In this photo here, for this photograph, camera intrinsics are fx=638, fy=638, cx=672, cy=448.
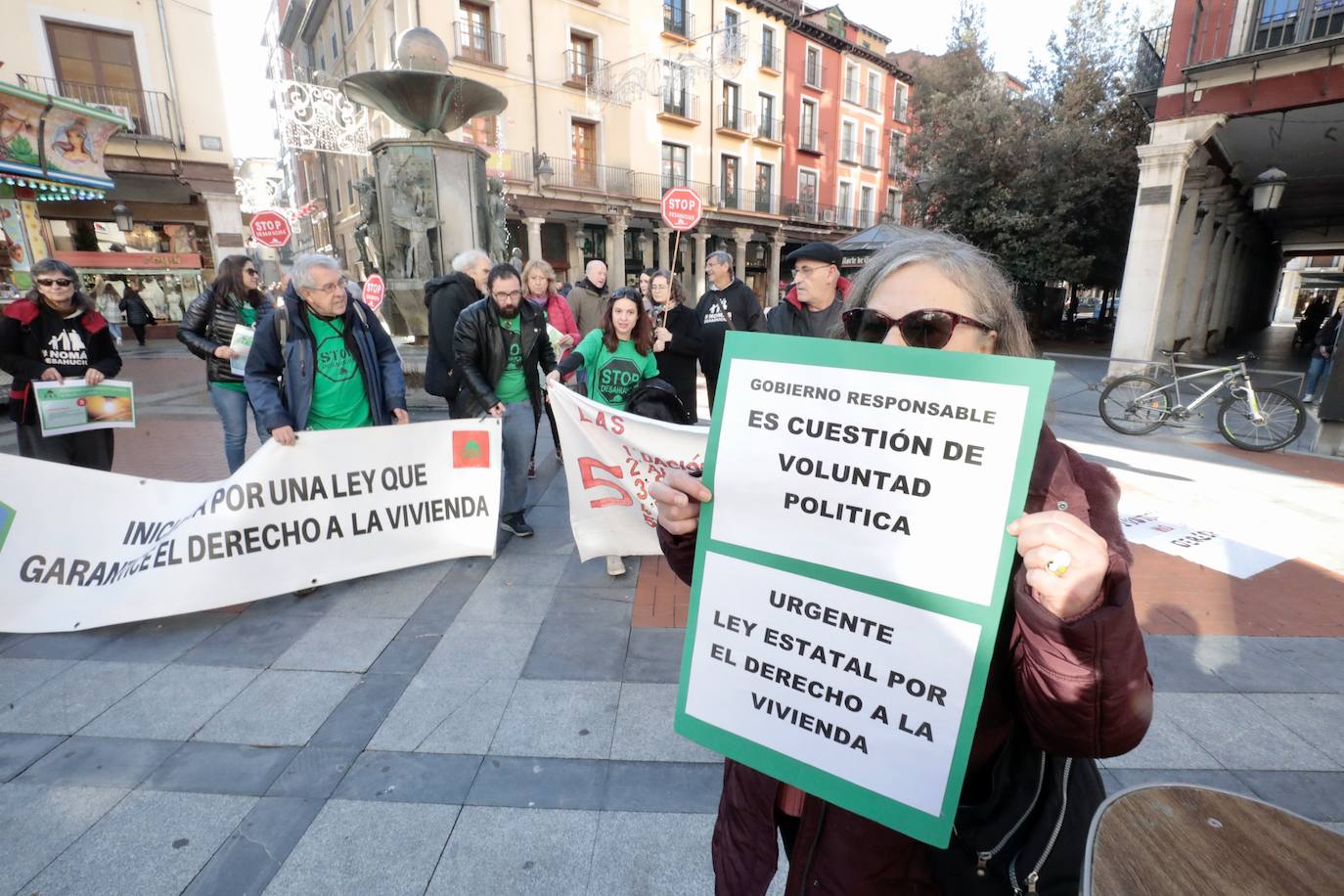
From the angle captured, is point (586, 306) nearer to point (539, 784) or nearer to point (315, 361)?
point (315, 361)

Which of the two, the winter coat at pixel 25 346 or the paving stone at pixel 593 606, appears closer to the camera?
the paving stone at pixel 593 606

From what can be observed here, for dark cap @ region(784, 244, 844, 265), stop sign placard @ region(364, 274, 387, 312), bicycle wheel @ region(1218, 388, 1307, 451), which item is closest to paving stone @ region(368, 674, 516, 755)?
dark cap @ region(784, 244, 844, 265)

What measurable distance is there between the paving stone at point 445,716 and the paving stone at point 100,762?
820mm

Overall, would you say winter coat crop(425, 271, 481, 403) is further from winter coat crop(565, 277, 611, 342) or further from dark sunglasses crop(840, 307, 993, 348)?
dark sunglasses crop(840, 307, 993, 348)

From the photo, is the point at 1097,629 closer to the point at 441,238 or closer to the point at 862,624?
the point at 862,624

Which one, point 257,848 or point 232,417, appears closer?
point 257,848

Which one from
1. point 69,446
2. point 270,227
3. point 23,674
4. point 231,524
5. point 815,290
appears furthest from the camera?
point 270,227

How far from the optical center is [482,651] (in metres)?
3.21

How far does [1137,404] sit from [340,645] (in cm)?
894

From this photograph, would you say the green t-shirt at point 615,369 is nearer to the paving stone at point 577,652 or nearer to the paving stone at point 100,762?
the paving stone at point 577,652

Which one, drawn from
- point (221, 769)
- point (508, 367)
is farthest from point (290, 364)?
point (221, 769)

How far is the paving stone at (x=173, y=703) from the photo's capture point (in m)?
2.63

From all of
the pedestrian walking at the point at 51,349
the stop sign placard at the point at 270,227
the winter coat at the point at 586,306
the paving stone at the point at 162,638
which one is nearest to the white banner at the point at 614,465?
the paving stone at the point at 162,638

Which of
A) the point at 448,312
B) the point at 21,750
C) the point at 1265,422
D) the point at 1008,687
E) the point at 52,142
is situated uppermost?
the point at 52,142
